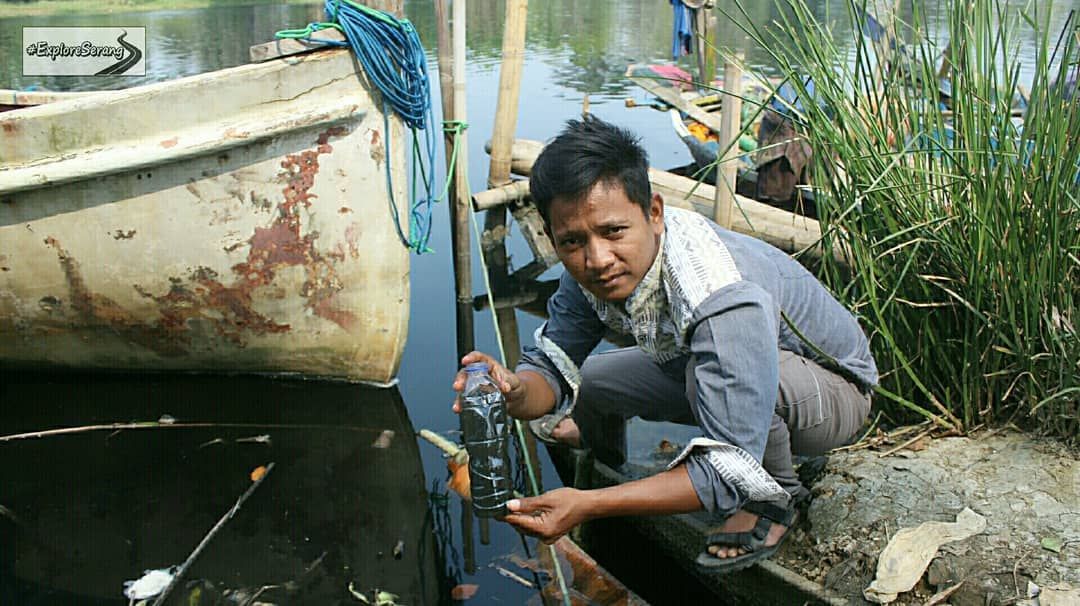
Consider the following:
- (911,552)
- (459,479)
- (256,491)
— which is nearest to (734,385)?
(911,552)

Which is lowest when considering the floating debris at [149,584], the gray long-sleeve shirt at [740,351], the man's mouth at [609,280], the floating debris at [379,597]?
the floating debris at [379,597]

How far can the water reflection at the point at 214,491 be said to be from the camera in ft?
9.86

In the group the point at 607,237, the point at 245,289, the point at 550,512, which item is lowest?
the point at 245,289

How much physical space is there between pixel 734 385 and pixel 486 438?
662 mm

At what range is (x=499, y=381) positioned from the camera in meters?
2.25

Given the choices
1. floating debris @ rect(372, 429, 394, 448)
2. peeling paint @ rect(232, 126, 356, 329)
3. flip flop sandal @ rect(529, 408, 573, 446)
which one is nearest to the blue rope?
peeling paint @ rect(232, 126, 356, 329)

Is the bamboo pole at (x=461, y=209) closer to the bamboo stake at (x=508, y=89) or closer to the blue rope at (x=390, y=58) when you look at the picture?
the bamboo stake at (x=508, y=89)

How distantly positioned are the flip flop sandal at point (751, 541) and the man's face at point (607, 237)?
0.76 m

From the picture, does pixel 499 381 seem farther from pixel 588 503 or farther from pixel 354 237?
pixel 354 237

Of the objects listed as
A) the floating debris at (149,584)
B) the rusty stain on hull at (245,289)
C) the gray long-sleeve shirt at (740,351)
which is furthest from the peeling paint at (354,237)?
the gray long-sleeve shirt at (740,351)

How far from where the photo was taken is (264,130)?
12.2 ft

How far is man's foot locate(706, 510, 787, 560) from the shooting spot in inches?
93.5

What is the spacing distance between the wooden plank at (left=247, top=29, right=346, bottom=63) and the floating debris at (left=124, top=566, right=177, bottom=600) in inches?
80.7

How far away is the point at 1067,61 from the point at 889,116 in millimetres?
559
